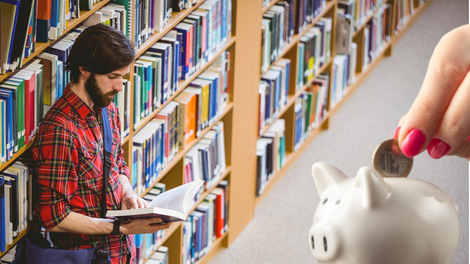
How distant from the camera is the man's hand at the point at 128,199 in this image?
7.45 feet

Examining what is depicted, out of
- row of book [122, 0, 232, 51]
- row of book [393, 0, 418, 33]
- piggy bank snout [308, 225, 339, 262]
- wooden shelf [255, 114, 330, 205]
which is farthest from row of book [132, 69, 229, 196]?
row of book [393, 0, 418, 33]

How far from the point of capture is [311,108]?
4.89 m

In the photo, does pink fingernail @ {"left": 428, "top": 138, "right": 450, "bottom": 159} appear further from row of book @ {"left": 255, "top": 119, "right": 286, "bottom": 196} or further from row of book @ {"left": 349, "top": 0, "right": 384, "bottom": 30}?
row of book @ {"left": 349, "top": 0, "right": 384, "bottom": 30}

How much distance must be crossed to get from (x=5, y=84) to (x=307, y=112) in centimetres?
315

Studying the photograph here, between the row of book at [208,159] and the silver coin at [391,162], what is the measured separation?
1.87 m

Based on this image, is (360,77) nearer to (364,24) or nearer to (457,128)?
(364,24)

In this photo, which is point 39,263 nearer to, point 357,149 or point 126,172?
point 126,172

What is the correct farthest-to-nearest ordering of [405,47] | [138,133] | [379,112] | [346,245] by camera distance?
[405,47] → [379,112] → [138,133] → [346,245]

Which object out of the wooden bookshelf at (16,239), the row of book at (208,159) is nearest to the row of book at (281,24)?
the row of book at (208,159)

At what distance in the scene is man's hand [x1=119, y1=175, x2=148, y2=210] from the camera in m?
2.27

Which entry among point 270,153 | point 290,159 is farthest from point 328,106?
point 270,153

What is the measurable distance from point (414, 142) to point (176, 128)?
87.2 inches

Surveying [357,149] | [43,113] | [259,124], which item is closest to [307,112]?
[357,149]

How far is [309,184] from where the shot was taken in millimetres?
4543
